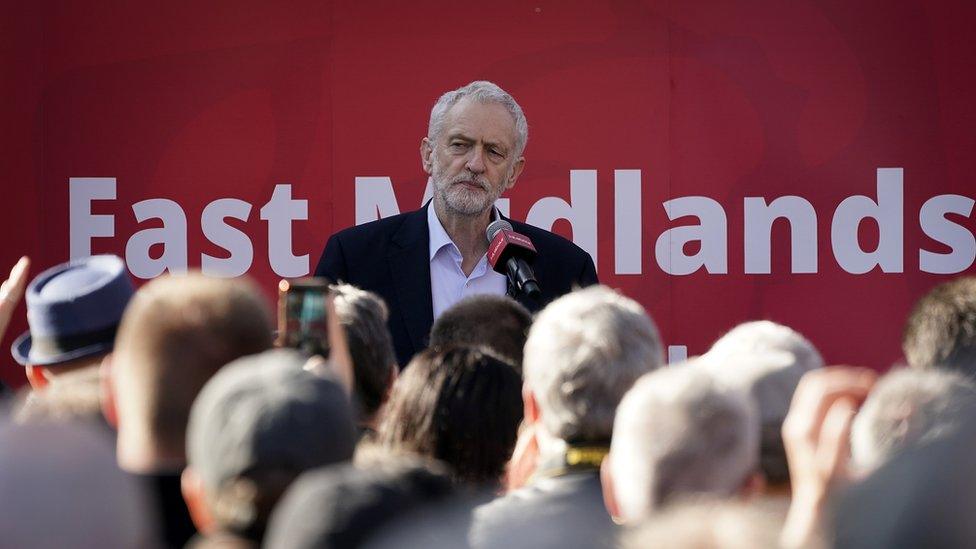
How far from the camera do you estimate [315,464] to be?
1.66 meters

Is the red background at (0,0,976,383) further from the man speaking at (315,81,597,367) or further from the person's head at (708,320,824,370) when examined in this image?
the person's head at (708,320,824,370)

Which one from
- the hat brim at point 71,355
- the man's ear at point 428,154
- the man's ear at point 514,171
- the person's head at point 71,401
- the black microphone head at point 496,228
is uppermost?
the man's ear at point 428,154

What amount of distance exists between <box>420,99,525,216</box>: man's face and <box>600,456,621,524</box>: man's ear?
6.50 ft

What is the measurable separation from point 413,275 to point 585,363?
1748mm

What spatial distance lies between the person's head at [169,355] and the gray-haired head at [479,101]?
2090 millimetres

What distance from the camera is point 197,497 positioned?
173 centimetres

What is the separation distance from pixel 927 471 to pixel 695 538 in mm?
517

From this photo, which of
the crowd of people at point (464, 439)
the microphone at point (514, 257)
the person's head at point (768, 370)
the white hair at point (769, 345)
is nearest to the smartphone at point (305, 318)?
the crowd of people at point (464, 439)

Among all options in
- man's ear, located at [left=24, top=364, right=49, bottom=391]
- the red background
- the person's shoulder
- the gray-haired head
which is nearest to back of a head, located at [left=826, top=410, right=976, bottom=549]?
man's ear, located at [left=24, top=364, right=49, bottom=391]

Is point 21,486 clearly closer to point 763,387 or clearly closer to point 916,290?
point 763,387

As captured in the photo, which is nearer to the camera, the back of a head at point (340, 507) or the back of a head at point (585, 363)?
the back of a head at point (340, 507)

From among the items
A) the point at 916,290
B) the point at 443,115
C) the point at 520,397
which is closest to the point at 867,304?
the point at 916,290

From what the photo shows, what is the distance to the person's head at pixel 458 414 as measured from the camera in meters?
2.26

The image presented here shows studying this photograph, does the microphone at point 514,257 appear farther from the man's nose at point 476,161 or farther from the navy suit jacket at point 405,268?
the man's nose at point 476,161
